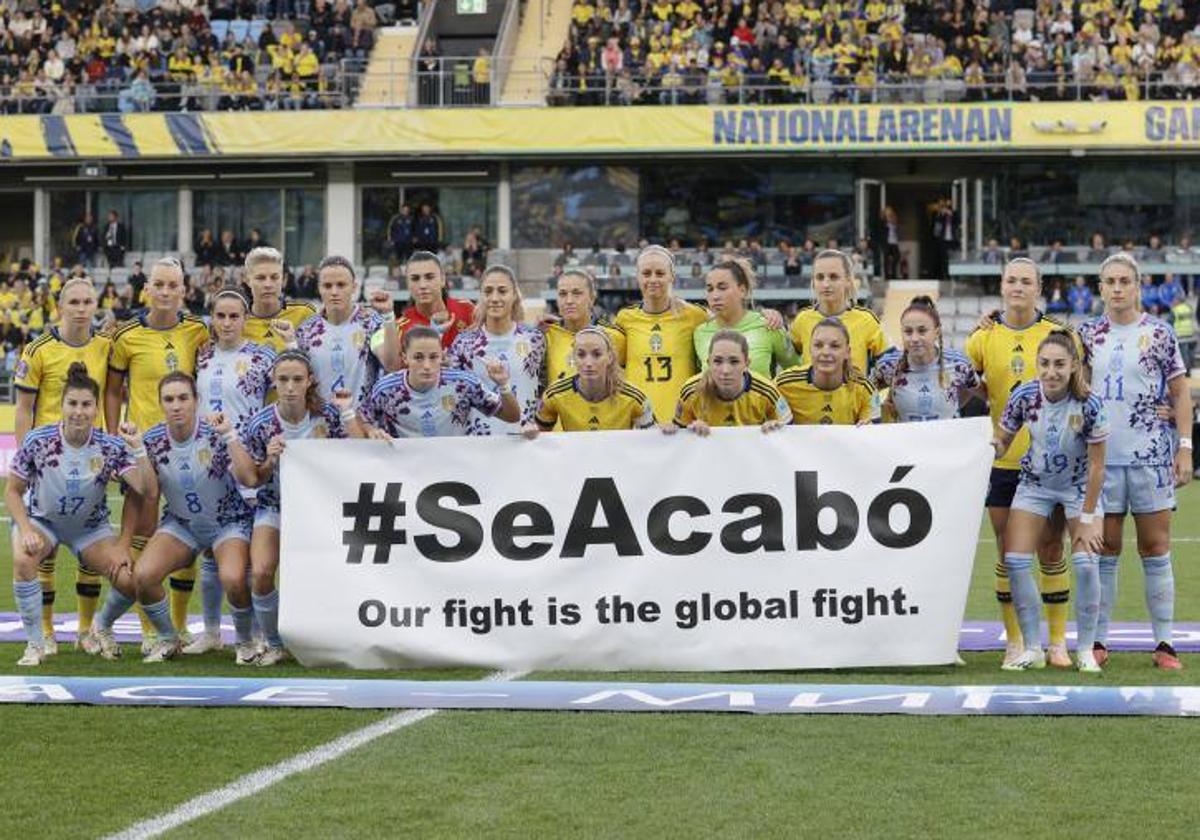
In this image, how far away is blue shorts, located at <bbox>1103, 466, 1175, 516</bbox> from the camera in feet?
28.1

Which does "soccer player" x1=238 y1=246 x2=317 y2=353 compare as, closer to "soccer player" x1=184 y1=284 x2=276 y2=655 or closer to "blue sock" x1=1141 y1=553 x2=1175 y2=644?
"soccer player" x1=184 y1=284 x2=276 y2=655

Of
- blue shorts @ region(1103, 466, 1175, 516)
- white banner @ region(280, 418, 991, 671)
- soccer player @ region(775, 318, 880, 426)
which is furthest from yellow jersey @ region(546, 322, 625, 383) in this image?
blue shorts @ region(1103, 466, 1175, 516)

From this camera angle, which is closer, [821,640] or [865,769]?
[865,769]

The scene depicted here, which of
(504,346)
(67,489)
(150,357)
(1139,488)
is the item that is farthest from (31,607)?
(1139,488)

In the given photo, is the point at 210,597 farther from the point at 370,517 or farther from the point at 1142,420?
the point at 1142,420

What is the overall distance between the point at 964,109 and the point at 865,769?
96.5ft

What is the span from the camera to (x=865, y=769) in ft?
20.5

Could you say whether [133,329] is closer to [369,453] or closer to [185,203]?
[369,453]

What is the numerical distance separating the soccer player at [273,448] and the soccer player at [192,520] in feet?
0.26

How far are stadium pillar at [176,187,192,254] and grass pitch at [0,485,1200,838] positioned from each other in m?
32.7

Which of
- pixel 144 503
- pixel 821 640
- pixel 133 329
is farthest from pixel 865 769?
pixel 133 329

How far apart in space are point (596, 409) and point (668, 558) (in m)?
0.78

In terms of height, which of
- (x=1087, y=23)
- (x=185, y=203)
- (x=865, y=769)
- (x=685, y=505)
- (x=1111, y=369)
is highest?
(x=1087, y=23)

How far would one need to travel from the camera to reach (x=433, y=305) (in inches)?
375
